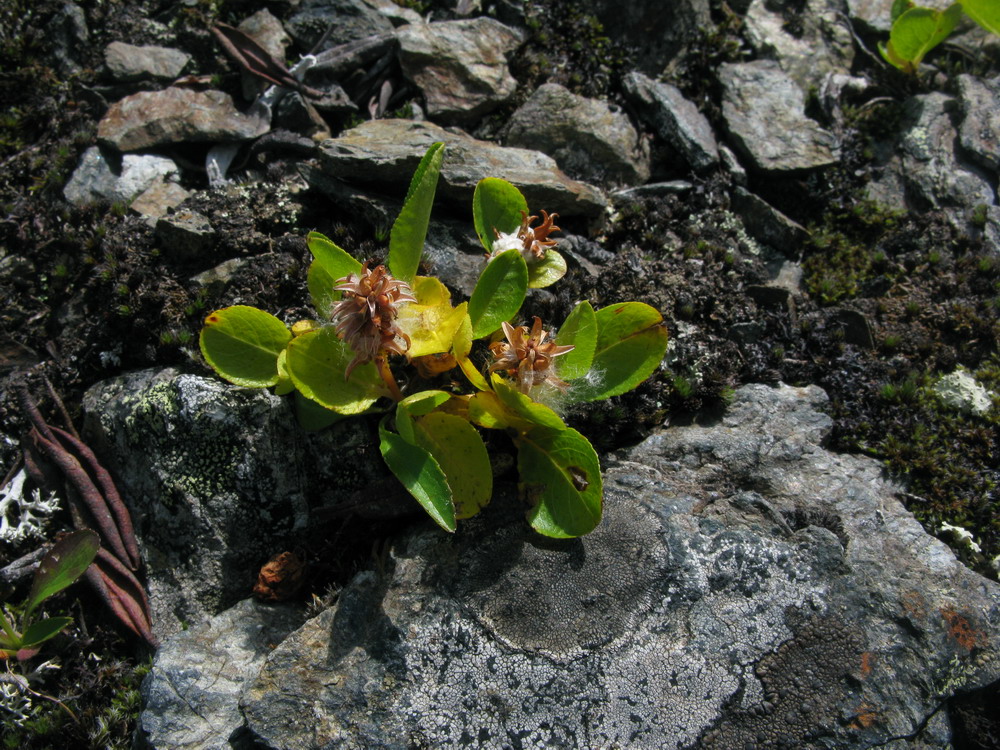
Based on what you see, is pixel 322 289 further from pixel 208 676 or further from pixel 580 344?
pixel 208 676

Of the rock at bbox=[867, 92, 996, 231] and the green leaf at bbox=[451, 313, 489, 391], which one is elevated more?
the rock at bbox=[867, 92, 996, 231]

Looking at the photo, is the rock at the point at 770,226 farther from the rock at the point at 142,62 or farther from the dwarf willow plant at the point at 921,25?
the rock at the point at 142,62

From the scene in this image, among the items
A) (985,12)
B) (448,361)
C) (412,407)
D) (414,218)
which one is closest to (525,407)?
(412,407)

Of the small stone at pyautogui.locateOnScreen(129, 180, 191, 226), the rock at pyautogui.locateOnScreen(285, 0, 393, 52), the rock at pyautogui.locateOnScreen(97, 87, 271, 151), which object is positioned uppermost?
the rock at pyautogui.locateOnScreen(285, 0, 393, 52)

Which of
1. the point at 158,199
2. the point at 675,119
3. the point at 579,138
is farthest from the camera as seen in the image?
the point at 675,119

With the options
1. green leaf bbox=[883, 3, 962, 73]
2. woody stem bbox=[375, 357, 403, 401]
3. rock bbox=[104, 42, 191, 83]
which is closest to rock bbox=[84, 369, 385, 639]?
woody stem bbox=[375, 357, 403, 401]

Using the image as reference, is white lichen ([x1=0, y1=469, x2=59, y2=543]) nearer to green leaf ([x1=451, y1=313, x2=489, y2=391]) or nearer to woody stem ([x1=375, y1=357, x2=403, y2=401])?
woody stem ([x1=375, y1=357, x2=403, y2=401])

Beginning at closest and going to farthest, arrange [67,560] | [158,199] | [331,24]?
[67,560] → [158,199] → [331,24]

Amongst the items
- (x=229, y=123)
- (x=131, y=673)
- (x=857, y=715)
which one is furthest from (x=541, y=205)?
(x=131, y=673)

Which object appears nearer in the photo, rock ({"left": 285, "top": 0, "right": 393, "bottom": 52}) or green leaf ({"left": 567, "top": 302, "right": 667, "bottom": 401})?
green leaf ({"left": 567, "top": 302, "right": 667, "bottom": 401})
